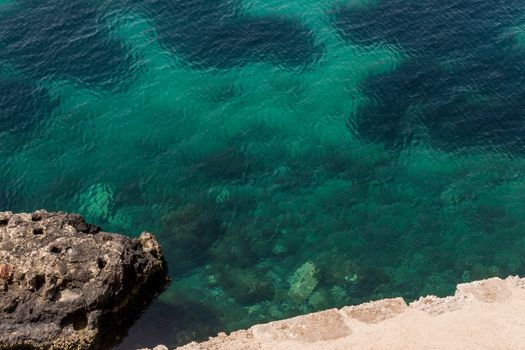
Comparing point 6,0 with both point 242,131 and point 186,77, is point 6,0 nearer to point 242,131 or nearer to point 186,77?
point 186,77

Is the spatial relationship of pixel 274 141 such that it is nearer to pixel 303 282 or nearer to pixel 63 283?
pixel 303 282

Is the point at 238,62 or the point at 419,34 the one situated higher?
→ the point at 419,34

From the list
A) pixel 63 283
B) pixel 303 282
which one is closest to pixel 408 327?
pixel 303 282

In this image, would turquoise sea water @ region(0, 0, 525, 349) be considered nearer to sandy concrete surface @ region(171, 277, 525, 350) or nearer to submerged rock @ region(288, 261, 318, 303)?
submerged rock @ region(288, 261, 318, 303)

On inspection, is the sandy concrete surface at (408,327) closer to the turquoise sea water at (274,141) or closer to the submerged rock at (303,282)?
the turquoise sea water at (274,141)

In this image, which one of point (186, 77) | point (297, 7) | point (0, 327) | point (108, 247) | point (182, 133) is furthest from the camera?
point (297, 7)

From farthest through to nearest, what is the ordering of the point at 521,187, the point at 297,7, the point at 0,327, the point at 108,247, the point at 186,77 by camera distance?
the point at 297,7, the point at 186,77, the point at 521,187, the point at 108,247, the point at 0,327

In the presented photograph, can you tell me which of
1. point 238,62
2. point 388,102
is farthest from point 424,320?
point 238,62
